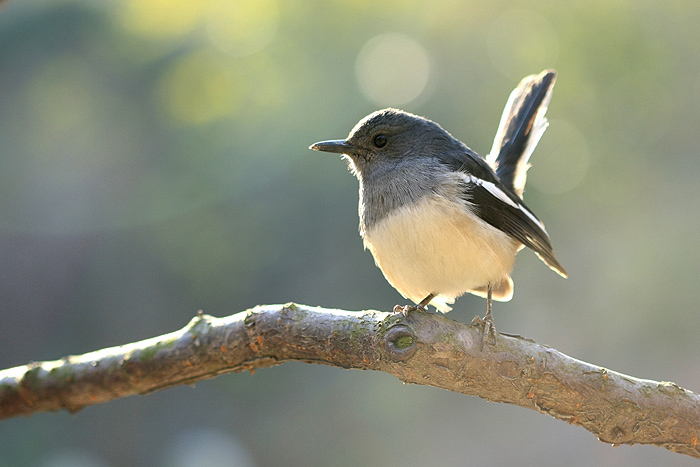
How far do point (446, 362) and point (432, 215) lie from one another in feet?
1.29

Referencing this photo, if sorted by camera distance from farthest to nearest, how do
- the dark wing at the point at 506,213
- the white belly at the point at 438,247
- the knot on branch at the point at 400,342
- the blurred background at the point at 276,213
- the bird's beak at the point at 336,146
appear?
the blurred background at the point at 276,213 < the bird's beak at the point at 336,146 < the dark wing at the point at 506,213 < the white belly at the point at 438,247 < the knot on branch at the point at 400,342

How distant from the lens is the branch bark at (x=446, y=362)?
52.7 inches

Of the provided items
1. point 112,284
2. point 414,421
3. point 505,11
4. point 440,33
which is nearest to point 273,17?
point 440,33

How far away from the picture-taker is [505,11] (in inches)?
138

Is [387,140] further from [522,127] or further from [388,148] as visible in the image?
[522,127]

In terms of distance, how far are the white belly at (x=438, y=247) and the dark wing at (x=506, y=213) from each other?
0.05m

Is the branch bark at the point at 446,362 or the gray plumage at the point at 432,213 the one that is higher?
the gray plumage at the point at 432,213

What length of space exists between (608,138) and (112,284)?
3.17 metres

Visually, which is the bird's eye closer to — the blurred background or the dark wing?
the dark wing

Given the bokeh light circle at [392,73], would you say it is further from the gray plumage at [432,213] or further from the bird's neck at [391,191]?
the bird's neck at [391,191]

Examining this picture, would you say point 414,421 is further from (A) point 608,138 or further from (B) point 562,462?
(A) point 608,138

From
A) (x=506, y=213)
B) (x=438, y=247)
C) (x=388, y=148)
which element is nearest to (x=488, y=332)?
(x=438, y=247)

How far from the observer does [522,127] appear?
2086mm

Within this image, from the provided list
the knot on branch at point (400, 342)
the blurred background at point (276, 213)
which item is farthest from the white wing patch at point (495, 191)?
the blurred background at point (276, 213)
